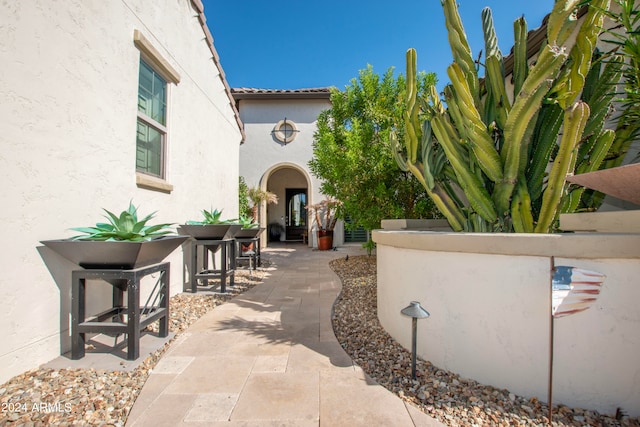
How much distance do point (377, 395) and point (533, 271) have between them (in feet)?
Answer: 4.64

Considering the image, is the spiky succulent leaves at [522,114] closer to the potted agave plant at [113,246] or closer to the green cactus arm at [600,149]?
the green cactus arm at [600,149]

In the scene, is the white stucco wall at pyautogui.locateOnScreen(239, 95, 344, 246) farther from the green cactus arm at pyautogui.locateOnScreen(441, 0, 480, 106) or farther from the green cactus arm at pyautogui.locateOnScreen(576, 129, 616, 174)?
the green cactus arm at pyautogui.locateOnScreen(576, 129, 616, 174)

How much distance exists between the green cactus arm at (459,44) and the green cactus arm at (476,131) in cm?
45

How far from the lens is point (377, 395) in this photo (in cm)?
215

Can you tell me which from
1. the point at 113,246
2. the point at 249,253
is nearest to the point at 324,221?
the point at 249,253

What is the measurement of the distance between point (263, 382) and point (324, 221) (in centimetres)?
974

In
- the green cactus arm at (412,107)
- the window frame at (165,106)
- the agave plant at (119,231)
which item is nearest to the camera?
the agave plant at (119,231)

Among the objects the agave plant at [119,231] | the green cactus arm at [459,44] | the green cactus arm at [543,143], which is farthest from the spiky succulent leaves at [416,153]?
the agave plant at [119,231]

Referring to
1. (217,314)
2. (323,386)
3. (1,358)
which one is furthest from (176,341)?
(323,386)

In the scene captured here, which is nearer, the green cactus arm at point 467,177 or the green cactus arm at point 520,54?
the green cactus arm at point 467,177

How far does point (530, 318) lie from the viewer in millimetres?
2123

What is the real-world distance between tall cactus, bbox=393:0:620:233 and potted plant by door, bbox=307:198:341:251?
779 cm

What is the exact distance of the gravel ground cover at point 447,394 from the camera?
192cm

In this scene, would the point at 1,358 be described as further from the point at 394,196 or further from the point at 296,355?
the point at 394,196
